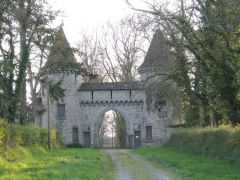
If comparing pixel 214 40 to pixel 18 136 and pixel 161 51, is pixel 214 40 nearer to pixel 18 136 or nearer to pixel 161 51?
pixel 18 136

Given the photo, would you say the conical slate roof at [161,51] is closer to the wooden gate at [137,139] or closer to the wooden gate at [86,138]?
the wooden gate at [137,139]

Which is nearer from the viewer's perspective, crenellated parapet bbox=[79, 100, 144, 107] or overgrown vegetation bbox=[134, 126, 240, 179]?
overgrown vegetation bbox=[134, 126, 240, 179]

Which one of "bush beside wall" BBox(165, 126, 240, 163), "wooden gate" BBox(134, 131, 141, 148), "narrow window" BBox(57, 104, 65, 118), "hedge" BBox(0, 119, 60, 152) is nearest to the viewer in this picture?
"bush beside wall" BBox(165, 126, 240, 163)

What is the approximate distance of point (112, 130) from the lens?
3157 inches

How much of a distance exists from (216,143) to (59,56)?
18.2 metres

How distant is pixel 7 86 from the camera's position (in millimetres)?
33812

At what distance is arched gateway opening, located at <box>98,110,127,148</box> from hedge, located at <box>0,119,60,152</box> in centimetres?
3293

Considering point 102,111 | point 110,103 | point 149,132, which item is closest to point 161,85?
point 149,132

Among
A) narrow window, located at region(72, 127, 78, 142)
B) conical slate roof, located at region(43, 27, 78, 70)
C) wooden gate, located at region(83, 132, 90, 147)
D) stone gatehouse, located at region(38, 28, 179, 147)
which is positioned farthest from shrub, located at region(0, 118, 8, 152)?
wooden gate, located at region(83, 132, 90, 147)

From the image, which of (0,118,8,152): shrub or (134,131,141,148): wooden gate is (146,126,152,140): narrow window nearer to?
(134,131,141,148): wooden gate

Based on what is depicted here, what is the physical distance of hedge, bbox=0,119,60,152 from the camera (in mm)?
24092

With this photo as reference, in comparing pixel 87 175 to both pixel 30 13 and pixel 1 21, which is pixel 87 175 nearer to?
pixel 1 21

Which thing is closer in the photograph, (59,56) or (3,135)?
(3,135)

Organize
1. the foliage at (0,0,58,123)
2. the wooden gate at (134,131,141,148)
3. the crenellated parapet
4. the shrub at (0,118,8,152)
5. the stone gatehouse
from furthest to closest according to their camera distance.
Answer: the crenellated parapet
the stone gatehouse
the wooden gate at (134,131,141,148)
the foliage at (0,0,58,123)
the shrub at (0,118,8,152)
